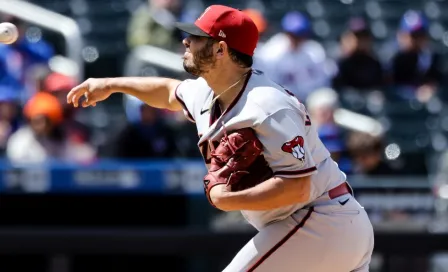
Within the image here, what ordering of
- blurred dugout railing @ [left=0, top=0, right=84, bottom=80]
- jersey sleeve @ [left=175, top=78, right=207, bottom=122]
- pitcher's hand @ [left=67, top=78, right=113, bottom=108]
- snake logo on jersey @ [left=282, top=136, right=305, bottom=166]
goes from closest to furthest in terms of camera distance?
snake logo on jersey @ [left=282, top=136, right=305, bottom=166]
jersey sleeve @ [left=175, top=78, right=207, bottom=122]
pitcher's hand @ [left=67, top=78, right=113, bottom=108]
blurred dugout railing @ [left=0, top=0, right=84, bottom=80]

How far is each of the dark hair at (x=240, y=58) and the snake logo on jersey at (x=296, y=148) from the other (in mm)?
407

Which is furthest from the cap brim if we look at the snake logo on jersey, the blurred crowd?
the blurred crowd

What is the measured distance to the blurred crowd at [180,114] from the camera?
7703 millimetres

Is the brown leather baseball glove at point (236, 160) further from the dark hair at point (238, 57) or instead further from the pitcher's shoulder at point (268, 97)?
the dark hair at point (238, 57)

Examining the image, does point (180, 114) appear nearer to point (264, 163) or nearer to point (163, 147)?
point (163, 147)

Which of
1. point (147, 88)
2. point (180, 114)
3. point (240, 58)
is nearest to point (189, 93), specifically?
point (147, 88)

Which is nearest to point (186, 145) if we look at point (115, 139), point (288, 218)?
point (115, 139)

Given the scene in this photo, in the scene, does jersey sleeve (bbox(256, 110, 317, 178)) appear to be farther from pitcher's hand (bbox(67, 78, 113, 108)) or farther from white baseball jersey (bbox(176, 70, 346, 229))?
pitcher's hand (bbox(67, 78, 113, 108))

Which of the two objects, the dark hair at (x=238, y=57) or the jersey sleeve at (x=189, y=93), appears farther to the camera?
the jersey sleeve at (x=189, y=93)

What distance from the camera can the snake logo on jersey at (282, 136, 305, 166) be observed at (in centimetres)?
388

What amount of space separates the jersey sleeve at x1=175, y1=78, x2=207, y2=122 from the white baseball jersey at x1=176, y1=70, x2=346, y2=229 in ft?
0.31

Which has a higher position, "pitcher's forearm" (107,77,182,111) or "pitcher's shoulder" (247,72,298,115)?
"pitcher's shoulder" (247,72,298,115)

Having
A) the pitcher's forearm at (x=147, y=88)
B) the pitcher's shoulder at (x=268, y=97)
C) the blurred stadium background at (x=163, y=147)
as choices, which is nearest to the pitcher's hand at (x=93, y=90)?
the pitcher's forearm at (x=147, y=88)

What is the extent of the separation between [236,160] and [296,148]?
0.25 meters
